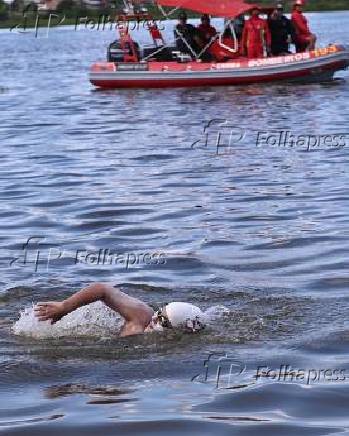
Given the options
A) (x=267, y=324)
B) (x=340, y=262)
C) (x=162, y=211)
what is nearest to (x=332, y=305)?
(x=267, y=324)

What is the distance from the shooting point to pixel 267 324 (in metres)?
9.09

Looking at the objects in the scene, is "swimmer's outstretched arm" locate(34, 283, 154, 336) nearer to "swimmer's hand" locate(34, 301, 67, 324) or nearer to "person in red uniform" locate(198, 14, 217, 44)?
"swimmer's hand" locate(34, 301, 67, 324)

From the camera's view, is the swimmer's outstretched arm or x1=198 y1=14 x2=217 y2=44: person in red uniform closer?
the swimmer's outstretched arm

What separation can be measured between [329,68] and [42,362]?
2328 centimetres

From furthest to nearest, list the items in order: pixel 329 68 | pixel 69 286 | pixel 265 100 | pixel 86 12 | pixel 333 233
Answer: pixel 86 12
pixel 329 68
pixel 265 100
pixel 333 233
pixel 69 286

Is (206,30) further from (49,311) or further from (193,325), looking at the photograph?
(49,311)

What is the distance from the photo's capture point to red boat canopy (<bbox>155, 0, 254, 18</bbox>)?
29266 mm

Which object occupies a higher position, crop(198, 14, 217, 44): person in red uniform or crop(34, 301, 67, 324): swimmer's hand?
crop(198, 14, 217, 44): person in red uniform

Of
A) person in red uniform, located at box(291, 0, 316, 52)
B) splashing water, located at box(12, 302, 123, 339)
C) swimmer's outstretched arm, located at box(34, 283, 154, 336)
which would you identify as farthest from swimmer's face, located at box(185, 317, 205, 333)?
person in red uniform, located at box(291, 0, 316, 52)

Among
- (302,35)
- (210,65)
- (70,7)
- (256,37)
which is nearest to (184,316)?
(256,37)

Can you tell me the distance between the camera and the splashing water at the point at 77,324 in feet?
29.3

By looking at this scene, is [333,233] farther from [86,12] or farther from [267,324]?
[86,12]

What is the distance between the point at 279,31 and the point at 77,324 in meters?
21.7

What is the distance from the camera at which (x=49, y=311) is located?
8227 millimetres
